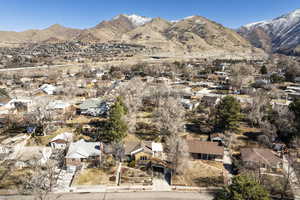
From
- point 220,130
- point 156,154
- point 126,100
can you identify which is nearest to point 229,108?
point 220,130

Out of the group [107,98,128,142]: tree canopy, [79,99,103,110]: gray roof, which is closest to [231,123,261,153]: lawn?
[107,98,128,142]: tree canopy

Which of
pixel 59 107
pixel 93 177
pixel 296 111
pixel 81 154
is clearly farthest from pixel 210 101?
pixel 59 107

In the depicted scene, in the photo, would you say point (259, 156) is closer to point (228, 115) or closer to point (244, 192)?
point (228, 115)

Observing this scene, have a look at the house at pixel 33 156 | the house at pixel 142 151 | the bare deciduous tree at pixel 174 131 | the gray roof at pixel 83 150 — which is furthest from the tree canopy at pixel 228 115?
the house at pixel 33 156

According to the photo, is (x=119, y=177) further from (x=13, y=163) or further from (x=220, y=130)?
(x=220, y=130)

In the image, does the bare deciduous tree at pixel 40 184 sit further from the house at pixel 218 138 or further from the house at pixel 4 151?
the house at pixel 218 138
